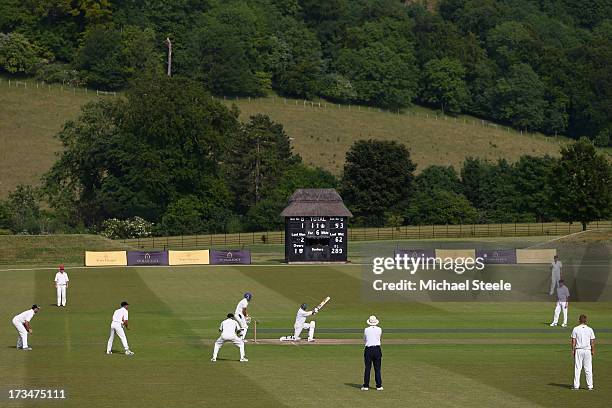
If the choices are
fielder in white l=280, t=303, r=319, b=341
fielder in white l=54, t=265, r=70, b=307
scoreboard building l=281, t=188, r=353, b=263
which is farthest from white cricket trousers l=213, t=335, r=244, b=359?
scoreboard building l=281, t=188, r=353, b=263

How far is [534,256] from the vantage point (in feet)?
315

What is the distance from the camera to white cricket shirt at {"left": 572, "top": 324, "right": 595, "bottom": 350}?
35062 mm

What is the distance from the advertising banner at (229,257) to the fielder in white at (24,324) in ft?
171

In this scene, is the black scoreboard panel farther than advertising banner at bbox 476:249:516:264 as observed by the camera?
Yes

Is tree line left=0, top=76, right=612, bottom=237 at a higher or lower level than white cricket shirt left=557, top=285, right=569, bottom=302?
higher

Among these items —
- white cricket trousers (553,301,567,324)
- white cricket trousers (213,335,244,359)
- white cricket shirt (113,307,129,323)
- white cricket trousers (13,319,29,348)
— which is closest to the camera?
white cricket trousers (213,335,244,359)

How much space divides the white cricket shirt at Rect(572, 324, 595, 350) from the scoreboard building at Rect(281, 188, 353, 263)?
60.8 m

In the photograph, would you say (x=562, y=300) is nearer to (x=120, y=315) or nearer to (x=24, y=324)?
(x=120, y=315)

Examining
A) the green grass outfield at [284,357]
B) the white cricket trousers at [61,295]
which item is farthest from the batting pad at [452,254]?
the white cricket trousers at [61,295]

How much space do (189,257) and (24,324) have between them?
176ft

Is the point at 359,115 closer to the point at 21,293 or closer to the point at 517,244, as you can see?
the point at 517,244

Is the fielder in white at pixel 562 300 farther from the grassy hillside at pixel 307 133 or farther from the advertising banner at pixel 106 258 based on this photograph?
the grassy hillside at pixel 307 133

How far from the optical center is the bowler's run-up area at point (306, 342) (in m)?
35.9

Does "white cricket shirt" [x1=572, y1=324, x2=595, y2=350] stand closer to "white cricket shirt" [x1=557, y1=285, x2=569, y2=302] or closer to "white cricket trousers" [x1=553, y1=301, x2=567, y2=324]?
"white cricket shirt" [x1=557, y1=285, x2=569, y2=302]
